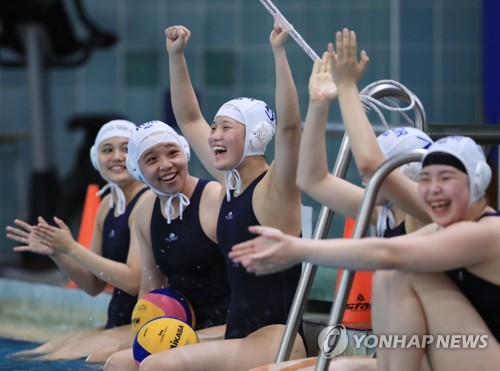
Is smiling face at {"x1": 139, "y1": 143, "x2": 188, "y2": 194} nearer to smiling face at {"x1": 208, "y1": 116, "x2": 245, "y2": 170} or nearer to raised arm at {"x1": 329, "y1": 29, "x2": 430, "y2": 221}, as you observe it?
smiling face at {"x1": 208, "y1": 116, "x2": 245, "y2": 170}

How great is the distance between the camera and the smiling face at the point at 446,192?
3227 mm

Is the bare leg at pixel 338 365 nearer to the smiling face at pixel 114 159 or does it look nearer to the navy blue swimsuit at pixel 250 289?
the navy blue swimsuit at pixel 250 289

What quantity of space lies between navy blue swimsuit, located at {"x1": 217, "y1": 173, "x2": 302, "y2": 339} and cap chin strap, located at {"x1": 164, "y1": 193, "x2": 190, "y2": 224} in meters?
0.51

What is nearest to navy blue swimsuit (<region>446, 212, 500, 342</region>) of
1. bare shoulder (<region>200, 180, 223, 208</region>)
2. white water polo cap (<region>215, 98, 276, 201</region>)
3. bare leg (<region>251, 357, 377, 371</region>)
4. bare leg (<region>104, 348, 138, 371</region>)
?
bare leg (<region>251, 357, 377, 371</region>)

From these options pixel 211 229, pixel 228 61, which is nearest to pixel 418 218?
pixel 211 229

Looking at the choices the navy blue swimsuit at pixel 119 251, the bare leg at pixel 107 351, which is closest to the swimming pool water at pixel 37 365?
the bare leg at pixel 107 351

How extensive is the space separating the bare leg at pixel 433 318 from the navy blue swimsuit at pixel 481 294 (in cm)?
4

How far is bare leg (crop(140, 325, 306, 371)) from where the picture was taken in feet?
13.9

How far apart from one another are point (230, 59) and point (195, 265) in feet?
18.1

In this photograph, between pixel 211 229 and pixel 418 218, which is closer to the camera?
pixel 418 218

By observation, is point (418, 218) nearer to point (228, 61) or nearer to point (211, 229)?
point (211, 229)

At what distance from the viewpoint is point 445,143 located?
10.7 feet

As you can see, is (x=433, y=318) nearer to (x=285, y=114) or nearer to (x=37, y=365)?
(x=285, y=114)

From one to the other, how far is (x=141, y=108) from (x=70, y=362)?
16.8 ft
